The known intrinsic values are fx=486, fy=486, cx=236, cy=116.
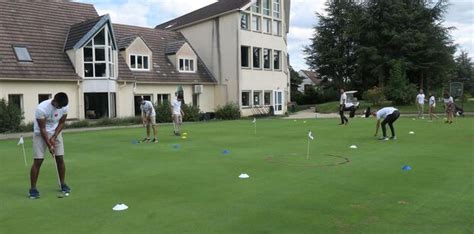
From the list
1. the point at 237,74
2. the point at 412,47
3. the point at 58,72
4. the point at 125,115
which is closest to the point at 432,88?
the point at 412,47

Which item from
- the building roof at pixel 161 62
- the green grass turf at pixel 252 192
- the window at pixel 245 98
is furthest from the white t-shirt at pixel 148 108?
the window at pixel 245 98

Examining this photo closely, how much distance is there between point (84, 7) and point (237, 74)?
13697 mm

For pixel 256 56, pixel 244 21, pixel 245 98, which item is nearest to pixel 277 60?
pixel 256 56

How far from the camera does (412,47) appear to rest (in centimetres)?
5688

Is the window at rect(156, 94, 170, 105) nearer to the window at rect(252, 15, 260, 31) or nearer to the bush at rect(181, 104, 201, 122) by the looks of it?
the bush at rect(181, 104, 201, 122)

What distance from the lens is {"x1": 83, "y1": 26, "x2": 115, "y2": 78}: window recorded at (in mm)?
33281

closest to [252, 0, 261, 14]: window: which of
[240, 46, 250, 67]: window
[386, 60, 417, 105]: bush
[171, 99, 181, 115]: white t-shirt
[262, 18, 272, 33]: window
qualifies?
[262, 18, 272, 33]: window

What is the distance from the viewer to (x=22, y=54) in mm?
30953

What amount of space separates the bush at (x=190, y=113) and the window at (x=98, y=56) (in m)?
6.30

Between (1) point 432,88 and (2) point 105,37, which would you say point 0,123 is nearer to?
(2) point 105,37

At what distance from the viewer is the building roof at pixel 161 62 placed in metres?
38.4

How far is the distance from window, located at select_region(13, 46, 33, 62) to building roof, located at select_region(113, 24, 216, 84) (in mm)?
7858

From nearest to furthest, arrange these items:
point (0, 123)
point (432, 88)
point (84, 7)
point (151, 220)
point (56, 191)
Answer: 1. point (151, 220)
2. point (56, 191)
3. point (0, 123)
4. point (84, 7)
5. point (432, 88)

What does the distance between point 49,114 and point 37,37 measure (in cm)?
2701
